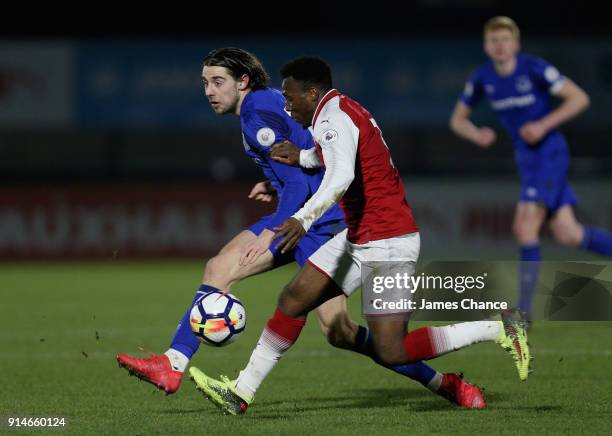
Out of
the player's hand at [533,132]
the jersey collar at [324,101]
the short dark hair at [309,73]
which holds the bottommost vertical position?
the player's hand at [533,132]

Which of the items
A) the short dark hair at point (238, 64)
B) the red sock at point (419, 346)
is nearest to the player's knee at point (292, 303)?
the red sock at point (419, 346)

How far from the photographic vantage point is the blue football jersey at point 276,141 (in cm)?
609

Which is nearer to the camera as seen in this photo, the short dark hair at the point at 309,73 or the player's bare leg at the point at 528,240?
the short dark hair at the point at 309,73

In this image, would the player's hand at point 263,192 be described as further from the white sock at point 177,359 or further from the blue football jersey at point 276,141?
the white sock at point 177,359

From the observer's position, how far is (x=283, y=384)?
696 cm

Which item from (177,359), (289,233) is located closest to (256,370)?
(177,359)

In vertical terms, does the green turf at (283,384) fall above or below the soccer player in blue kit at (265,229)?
below

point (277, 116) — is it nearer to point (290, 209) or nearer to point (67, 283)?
point (290, 209)

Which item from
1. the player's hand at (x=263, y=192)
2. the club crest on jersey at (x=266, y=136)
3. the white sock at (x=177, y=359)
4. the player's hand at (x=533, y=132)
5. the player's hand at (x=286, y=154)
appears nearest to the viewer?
the white sock at (x=177, y=359)

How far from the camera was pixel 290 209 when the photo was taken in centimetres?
602

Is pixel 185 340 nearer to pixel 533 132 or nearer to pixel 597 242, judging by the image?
pixel 533 132

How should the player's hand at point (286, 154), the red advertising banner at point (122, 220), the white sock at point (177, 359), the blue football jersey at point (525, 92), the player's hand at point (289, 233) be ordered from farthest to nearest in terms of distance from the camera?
the red advertising banner at point (122, 220)
the blue football jersey at point (525, 92)
the player's hand at point (286, 154)
the white sock at point (177, 359)
the player's hand at point (289, 233)

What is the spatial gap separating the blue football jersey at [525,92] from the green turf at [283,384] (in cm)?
156

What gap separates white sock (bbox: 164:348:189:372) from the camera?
19.5ft
